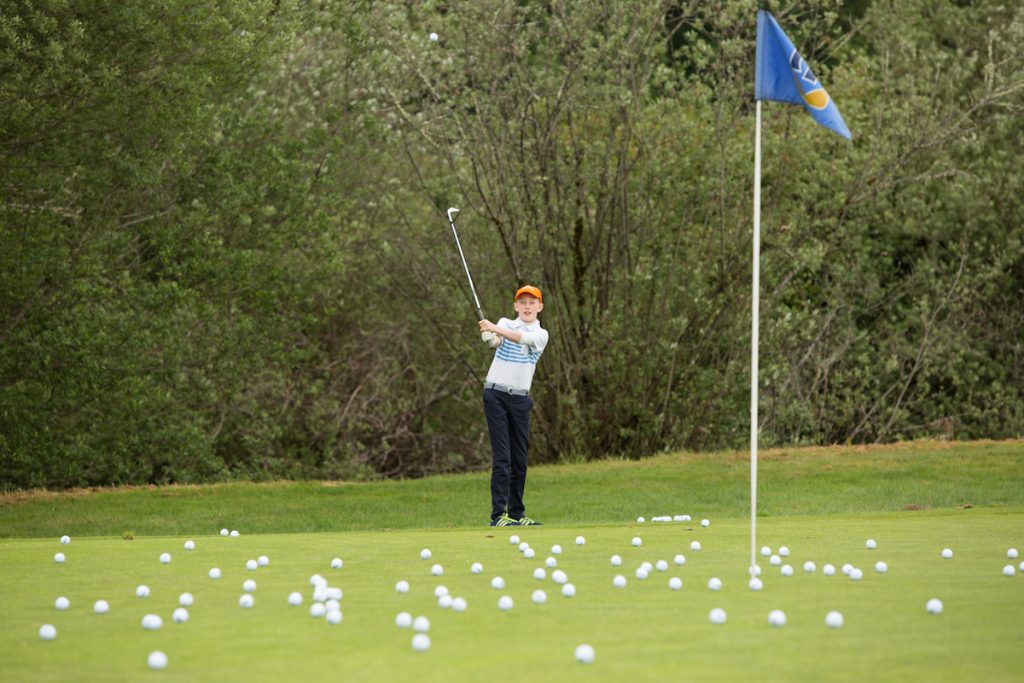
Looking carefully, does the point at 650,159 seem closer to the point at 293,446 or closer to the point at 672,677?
the point at 293,446

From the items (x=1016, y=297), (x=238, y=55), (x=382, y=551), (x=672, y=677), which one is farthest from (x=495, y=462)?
(x=1016, y=297)

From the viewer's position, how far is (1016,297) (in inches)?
997

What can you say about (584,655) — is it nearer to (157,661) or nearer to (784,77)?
(157,661)

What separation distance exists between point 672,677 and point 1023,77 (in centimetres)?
1993

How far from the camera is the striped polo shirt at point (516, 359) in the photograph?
37.6ft

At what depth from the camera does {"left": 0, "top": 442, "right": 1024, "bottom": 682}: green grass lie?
190 inches

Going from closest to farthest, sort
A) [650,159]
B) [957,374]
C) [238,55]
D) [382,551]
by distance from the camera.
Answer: [382,551]
[238,55]
[650,159]
[957,374]

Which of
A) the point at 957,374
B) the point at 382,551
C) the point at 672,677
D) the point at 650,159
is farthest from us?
the point at 957,374

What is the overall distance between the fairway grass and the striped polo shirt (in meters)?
2.26

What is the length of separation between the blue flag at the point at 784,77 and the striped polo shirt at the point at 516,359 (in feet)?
13.2

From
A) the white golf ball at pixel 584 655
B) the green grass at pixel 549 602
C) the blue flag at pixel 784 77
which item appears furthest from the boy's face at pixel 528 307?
the white golf ball at pixel 584 655

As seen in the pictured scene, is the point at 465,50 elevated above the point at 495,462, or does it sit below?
above

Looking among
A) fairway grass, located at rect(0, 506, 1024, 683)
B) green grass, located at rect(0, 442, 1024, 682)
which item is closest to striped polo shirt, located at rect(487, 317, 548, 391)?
green grass, located at rect(0, 442, 1024, 682)

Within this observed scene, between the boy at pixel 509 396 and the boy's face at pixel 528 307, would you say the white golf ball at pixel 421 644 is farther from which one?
the boy's face at pixel 528 307
